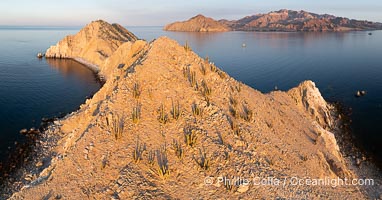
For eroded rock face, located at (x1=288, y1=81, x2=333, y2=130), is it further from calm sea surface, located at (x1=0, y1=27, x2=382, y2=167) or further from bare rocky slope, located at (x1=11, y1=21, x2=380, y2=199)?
bare rocky slope, located at (x1=11, y1=21, x2=380, y2=199)

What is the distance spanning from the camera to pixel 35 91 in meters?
50.4

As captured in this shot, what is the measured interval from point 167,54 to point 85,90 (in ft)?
125

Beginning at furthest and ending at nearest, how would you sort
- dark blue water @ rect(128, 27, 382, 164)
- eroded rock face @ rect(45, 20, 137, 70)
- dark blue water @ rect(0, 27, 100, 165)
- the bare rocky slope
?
eroded rock face @ rect(45, 20, 137, 70), dark blue water @ rect(128, 27, 382, 164), dark blue water @ rect(0, 27, 100, 165), the bare rocky slope

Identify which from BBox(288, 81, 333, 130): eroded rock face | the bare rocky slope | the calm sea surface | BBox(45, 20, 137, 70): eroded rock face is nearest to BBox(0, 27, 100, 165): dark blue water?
the calm sea surface

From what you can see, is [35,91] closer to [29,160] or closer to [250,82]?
[29,160]

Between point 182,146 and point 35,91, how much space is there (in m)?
45.9

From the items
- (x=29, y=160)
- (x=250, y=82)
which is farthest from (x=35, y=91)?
(x=250, y=82)

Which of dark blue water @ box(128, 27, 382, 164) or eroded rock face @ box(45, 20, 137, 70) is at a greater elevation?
eroded rock face @ box(45, 20, 137, 70)

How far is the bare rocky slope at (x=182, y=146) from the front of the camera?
1319 centimetres

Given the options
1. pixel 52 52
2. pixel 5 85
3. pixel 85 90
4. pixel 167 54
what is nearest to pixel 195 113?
pixel 167 54

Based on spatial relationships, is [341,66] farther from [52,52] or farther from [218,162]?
[52,52]

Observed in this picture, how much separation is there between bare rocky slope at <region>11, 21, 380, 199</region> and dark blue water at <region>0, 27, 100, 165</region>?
1555 cm

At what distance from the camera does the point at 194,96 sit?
60.0 feet

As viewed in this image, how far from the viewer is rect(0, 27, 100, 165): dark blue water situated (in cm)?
3434
